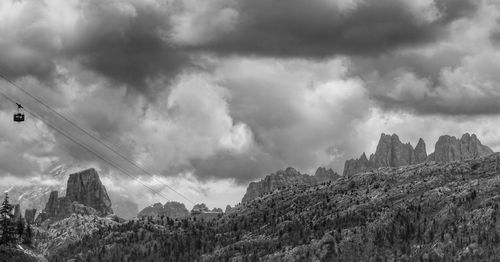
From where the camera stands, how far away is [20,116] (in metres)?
164
